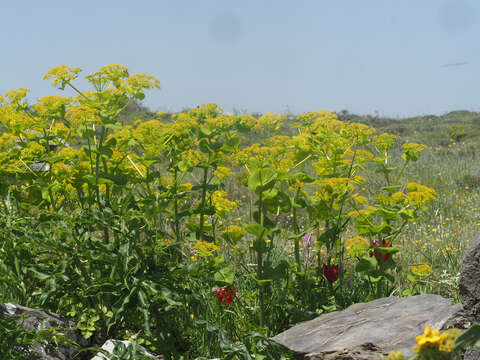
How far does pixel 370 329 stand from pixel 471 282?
2.03ft

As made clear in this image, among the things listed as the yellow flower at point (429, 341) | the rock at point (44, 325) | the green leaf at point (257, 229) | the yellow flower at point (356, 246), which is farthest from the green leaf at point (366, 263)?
the yellow flower at point (429, 341)

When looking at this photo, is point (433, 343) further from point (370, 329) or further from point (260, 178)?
point (260, 178)

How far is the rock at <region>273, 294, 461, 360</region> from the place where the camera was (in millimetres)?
2607

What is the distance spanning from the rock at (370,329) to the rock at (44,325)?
3.95 feet

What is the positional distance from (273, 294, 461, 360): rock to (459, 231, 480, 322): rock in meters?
0.23

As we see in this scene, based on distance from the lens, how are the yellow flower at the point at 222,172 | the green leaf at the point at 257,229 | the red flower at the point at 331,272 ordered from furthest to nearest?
the yellow flower at the point at 222,172
the red flower at the point at 331,272
the green leaf at the point at 257,229

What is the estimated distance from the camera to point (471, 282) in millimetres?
2373

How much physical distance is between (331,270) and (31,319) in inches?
72.7

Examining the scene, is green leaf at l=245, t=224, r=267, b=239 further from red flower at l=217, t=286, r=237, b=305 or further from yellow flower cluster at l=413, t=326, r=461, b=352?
yellow flower cluster at l=413, t=326, r=461, b=352

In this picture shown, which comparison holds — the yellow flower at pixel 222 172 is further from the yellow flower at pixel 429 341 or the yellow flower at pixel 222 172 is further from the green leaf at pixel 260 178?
the yellow flower at pixel 429 341

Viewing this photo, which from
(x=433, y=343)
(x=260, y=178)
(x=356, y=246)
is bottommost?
(x=356, y=246)

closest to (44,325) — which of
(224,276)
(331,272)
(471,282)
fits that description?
(224,276)

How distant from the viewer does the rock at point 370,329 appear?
261 centimetres

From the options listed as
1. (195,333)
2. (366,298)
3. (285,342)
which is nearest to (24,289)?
(195,333)
